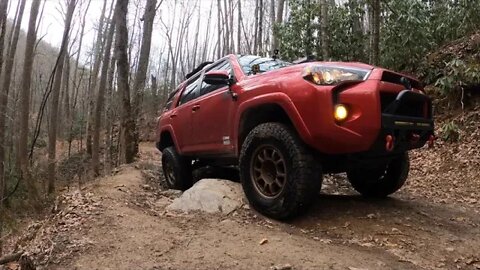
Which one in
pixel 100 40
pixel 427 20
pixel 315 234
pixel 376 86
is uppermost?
pixel 100 40

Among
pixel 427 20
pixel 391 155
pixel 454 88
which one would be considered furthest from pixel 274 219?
pixel 427 20

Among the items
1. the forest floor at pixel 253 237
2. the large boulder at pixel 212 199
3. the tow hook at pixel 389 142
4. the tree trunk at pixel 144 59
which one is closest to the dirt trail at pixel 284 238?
the forest floor at pixel 253 237

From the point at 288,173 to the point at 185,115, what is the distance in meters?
2.64

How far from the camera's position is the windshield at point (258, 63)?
210 inches

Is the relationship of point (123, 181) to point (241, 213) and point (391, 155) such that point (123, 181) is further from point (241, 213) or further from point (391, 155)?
point (391, 155)

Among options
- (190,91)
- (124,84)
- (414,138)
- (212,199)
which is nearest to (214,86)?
(190,91)

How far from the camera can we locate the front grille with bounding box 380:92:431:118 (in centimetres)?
385

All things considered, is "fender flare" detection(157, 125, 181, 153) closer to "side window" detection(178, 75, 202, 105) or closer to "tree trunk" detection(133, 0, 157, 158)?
"side window" detection(178, 75, 202, 105)

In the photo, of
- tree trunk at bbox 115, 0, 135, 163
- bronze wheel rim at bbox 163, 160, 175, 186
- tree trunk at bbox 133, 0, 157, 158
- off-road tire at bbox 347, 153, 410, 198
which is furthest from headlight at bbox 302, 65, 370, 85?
tree trunk at bbox 133, 0, 157, 158

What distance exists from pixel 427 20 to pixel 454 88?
3582 mm

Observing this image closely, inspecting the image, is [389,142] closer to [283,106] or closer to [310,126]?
[310,126]

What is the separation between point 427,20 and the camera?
39.5 feet

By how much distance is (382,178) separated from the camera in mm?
5324

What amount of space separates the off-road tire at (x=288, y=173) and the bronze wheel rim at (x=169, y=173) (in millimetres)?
2589
